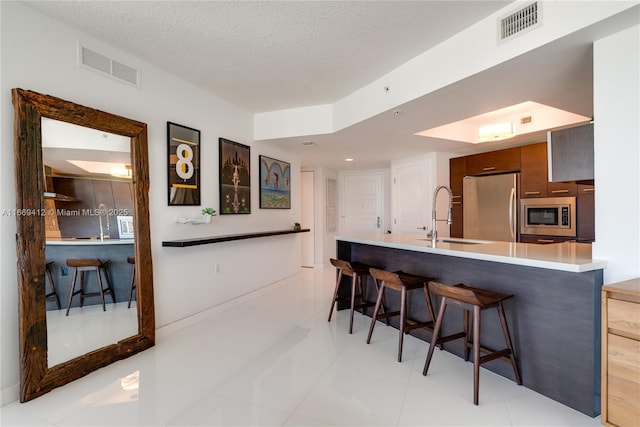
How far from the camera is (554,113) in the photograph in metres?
3.78

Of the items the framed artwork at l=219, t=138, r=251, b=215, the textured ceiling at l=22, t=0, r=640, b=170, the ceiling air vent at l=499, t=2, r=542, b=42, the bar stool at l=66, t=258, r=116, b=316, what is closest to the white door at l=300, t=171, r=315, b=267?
the framed artwork at l=219, t=138, r=251, b=215

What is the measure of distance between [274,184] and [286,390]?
3301 mm

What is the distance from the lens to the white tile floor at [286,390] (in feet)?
5.99

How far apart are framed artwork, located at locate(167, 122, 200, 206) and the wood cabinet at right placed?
3.44 metres

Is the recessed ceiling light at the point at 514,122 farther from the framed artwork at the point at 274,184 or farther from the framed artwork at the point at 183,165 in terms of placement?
the framed artwork at the point at 183,165

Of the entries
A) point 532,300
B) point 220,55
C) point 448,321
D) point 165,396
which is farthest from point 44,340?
point 532,300

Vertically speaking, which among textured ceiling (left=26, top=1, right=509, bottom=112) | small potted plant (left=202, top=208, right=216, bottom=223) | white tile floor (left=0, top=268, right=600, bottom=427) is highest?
textured ceiling (left=26, top=1, right=509, bottom=112)

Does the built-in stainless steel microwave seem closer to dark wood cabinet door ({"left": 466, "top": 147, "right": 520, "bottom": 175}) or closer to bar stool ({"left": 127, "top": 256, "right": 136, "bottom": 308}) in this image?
dark wood cabinet door ({"left": 466, "top": 147, "right": 520, "bottom": 175})

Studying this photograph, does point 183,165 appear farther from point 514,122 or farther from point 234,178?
point 514,122

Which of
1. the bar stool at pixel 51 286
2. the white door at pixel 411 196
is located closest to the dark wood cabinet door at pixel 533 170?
the white door at pixel 411 196

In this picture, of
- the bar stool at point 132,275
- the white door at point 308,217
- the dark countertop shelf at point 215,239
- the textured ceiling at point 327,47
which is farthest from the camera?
the white door at point 308,217

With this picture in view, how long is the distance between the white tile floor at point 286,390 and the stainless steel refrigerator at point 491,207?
8.25ft

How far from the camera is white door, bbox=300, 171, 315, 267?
6.74m

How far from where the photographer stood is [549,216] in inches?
157
